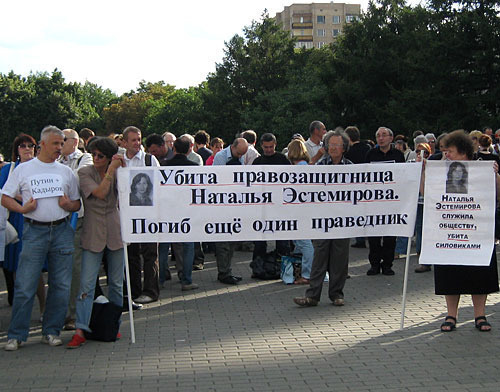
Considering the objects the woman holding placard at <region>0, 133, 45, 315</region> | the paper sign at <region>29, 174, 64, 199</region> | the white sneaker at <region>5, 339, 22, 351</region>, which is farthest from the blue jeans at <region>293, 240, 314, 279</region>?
the white sneaker at <region>5, 339, 22, 351</region>

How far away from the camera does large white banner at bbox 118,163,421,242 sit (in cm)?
736

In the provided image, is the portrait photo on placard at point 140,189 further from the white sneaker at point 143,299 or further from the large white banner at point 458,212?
the large white banner at point 458,212

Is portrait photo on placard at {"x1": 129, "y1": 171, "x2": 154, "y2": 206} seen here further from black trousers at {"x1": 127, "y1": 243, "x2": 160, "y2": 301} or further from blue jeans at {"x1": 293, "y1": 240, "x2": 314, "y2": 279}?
blue jeans at {"x1": 293, "y1": 240, "x2": 314, "y2": 279}

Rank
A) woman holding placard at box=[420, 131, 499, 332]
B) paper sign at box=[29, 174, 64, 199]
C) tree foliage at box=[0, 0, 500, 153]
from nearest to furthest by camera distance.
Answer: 1. paper sign at box=[29, 174, 64, 199]
2. woman holding placard at box=[420, 131, 499, 332]
3. tree foliage at box=[0, 0, 500, 153]

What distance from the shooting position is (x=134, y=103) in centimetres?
9044

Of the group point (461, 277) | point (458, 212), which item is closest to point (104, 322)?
point (461, 277)

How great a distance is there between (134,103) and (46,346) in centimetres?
8539

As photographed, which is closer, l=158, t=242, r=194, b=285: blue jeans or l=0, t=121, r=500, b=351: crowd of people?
l=0, t=121, r=500, b=351: crowd of people

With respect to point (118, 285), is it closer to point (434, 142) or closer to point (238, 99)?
point (434, 142)

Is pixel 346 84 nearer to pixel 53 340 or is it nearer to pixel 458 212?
pixel 458 212

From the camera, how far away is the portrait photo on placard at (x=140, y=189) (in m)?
7.23

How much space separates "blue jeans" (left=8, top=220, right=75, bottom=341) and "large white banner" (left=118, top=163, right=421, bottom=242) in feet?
2.37

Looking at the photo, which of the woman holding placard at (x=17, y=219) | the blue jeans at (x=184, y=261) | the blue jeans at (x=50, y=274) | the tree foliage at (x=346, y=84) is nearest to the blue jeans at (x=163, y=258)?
the blue jeans at (x=184, y=261)

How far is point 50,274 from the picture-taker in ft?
23.1
